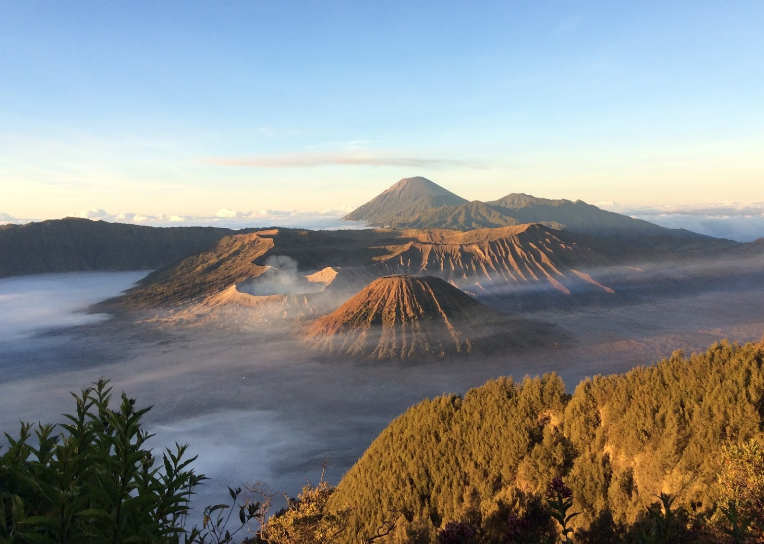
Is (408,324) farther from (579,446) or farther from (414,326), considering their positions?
(579,446)

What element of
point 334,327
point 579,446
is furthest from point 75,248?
point 579,446

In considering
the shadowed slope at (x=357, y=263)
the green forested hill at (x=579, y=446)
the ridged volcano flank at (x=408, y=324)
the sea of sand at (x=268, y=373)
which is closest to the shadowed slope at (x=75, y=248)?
the shadowed slope at (x=357, y=263)

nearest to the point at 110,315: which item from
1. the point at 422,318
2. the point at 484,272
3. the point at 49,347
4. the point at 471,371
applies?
the point at 49,347

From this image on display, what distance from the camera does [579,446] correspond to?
16141mm

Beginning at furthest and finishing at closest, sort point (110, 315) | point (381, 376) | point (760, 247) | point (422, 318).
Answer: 1. point (760, 247)
2. point (110, 315)
3. point (422, 318)
4. point (381, 376)

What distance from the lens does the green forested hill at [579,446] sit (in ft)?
42.5

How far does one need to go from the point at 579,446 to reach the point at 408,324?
64.7m

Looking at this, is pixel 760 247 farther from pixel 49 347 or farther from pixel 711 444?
pixel 49 347

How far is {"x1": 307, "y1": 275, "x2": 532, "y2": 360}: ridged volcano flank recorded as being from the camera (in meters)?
74.9

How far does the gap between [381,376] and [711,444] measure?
53.6m

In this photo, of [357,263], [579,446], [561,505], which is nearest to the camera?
[561,505]

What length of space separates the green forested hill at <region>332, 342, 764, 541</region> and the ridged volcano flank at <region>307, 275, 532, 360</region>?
2010 inches

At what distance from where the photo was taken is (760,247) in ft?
520

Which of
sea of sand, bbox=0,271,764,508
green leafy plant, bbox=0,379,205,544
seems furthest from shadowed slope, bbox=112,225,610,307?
green leafy plant, bbox=0,379,205,544
